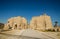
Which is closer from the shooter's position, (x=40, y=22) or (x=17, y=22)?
(x=40, y=22)

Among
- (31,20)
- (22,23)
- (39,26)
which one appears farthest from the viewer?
(31,20)

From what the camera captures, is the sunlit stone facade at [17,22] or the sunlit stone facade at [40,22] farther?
the sunlit stone facade at [17,22]

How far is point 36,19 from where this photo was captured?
438 ft

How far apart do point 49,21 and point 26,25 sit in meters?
27.3

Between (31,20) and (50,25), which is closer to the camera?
(50,25)

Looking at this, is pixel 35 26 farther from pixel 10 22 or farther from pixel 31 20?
pixel 10 22

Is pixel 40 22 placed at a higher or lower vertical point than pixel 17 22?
lower

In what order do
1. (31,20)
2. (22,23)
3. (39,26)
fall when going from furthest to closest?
(31,20) < (22,23) < (39,26)

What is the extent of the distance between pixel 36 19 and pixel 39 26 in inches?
471

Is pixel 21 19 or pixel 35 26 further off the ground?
pixel 21 19

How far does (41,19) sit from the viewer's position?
422ft

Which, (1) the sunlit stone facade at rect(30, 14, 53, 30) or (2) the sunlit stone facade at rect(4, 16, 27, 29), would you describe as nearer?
(1) the sunlit stone facade at rect(30, 14, 53, 30)

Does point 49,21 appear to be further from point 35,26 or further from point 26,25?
point 26,25

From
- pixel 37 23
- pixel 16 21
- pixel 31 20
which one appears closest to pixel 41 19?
pixel 37 23
